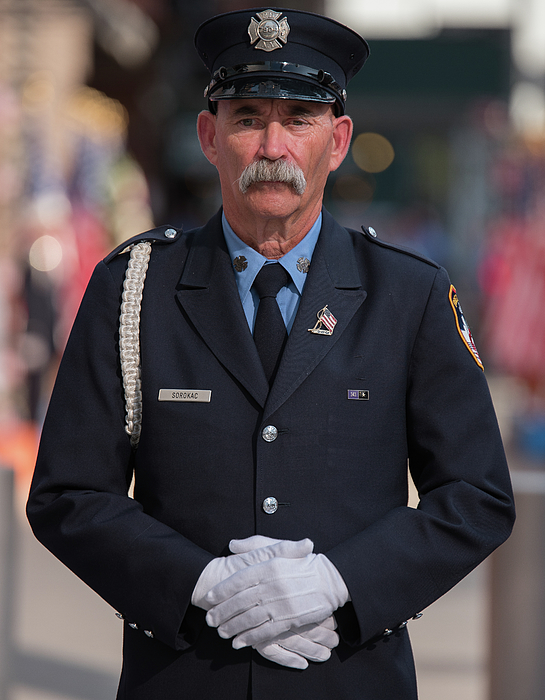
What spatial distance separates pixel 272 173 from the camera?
193 cm

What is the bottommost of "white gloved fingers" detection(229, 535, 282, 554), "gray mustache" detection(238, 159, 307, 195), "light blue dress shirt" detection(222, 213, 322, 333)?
"white gloved fingers" detection(229, 535, 282, 554)

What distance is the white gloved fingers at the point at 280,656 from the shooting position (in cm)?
183

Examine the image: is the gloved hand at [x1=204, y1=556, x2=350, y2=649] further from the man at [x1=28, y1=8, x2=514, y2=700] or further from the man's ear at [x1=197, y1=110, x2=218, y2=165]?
the man's ear at [x1=197, y1=110, x2=218, y2=165]

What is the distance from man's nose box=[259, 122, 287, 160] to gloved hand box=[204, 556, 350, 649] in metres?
0.78

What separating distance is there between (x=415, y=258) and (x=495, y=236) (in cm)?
989

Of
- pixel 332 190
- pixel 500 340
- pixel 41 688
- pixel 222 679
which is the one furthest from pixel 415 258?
pixel 332 190

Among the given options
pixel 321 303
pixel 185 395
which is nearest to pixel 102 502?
pixel 185 395

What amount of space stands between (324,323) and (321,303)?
49mm

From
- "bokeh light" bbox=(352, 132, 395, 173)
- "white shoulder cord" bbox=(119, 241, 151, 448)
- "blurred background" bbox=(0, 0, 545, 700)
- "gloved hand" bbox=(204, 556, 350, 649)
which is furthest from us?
"bokeh light" bbox=(352, 132, 395, 173)

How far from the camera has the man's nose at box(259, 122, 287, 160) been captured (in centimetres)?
192

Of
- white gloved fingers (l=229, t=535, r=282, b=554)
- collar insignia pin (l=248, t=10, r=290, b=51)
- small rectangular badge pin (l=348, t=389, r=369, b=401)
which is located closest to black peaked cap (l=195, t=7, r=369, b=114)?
collar insignia pin (l=248, t=10, r=290, b=51)

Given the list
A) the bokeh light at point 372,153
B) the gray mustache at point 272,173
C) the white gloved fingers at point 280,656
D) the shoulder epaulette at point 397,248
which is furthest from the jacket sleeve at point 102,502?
the bokeh light at point 372,153

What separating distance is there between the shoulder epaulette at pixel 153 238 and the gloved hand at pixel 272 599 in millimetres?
753

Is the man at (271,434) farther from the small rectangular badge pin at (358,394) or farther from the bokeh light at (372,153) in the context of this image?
the bokeh light at (372,153)
